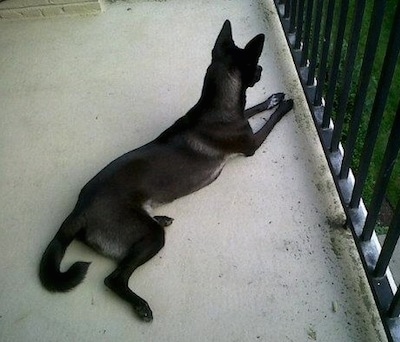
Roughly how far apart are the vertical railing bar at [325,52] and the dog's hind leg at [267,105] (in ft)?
0.72

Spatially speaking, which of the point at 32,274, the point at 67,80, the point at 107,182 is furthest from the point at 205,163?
the point at 67,80

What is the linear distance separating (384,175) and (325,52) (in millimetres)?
715

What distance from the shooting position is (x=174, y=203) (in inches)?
76.7

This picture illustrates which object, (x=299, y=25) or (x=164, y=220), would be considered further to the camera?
(x=299, y=25)

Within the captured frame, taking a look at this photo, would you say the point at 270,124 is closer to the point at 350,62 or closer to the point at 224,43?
the point at 224,43

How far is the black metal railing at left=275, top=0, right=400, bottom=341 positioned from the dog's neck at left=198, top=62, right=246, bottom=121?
35 centimetres

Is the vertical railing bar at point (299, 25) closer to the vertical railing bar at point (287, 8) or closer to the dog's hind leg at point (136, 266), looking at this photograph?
the vertical railing bar at point (287, 8)

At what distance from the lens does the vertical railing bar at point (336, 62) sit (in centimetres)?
161

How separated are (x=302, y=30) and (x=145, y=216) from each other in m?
1.22

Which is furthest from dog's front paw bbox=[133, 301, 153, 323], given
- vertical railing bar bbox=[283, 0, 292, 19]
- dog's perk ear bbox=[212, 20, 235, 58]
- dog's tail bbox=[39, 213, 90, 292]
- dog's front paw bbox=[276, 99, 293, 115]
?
vertical railing bar bbox=[283, 0, 292, 19]

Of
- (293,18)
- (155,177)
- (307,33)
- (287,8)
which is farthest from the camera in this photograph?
(287,8)

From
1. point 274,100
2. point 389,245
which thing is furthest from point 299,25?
point 389,245

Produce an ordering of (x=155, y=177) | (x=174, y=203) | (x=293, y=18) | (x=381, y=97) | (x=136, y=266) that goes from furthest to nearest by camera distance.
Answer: (x=293, y=18) < (x=174, y=203) < (x=155, y=177) < (x=136, y=266) < (x=381, y=97)

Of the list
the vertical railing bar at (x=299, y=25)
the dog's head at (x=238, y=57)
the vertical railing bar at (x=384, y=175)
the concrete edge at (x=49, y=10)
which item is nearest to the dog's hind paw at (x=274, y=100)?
the vertical railing bar at (x=299, y=25)
